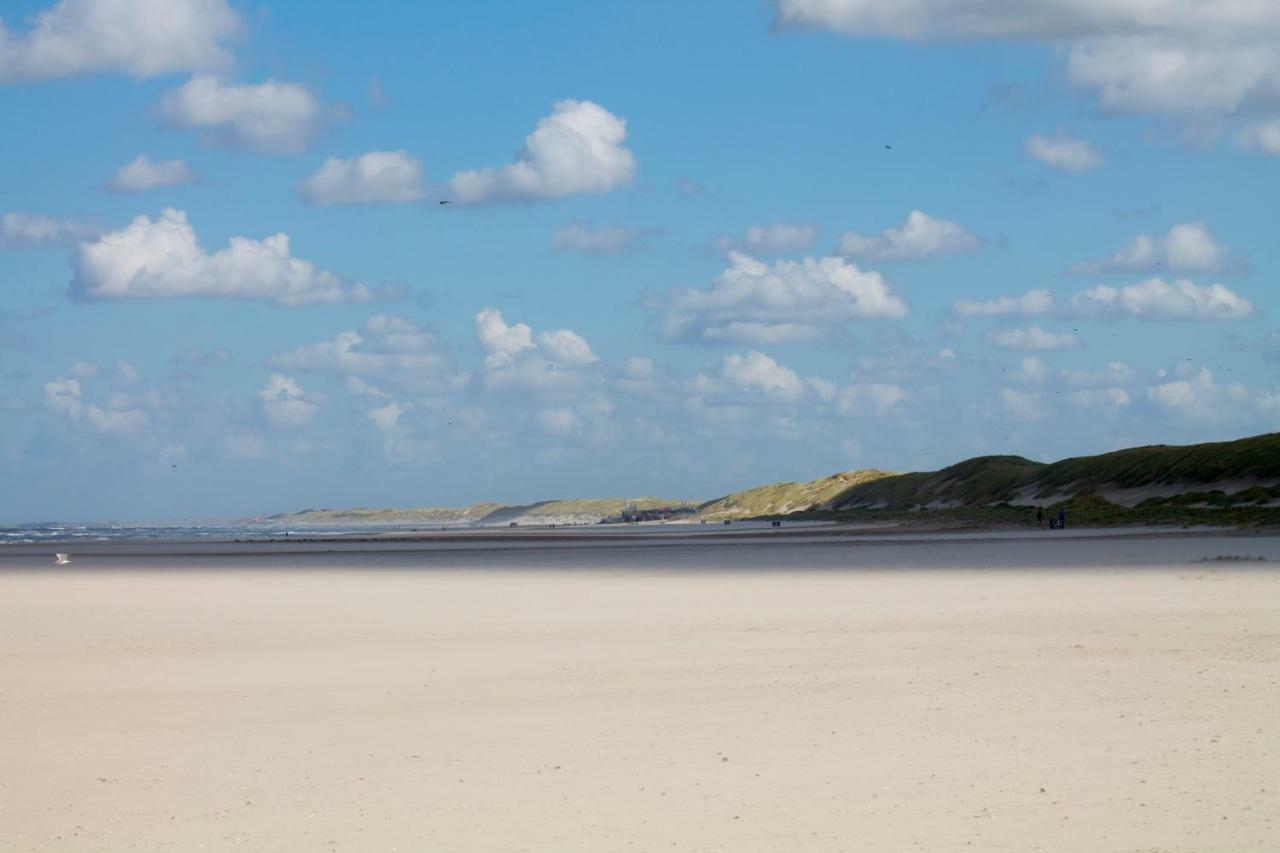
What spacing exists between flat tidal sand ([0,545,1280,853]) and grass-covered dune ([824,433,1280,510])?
5181 cm

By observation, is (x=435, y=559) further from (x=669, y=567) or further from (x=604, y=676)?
(x=604, y=676)

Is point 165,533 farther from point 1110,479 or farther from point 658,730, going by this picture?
point 658,730

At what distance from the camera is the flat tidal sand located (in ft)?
25.9

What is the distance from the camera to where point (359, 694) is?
12969 millimetres

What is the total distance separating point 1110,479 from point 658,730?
266ft

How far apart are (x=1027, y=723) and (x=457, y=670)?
5.96 m

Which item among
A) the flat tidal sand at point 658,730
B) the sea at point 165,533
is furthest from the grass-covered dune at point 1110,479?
the flat tidal sand at point 658,730

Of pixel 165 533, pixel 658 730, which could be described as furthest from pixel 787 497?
pixel 658 730

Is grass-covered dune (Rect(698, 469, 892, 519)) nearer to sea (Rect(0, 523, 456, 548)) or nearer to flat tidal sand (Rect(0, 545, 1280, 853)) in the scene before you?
sea (Rect(0, 523, 456, 548))

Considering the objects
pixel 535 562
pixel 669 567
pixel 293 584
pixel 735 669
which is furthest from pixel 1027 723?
pixel 535 562

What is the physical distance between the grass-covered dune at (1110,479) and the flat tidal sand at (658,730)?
5181cm

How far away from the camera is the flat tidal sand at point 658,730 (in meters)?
7.89

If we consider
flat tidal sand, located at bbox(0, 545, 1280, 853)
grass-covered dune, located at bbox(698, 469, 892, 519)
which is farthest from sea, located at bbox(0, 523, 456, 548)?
flat tidal sand, located at bbox(0, 545, 1280, 853)

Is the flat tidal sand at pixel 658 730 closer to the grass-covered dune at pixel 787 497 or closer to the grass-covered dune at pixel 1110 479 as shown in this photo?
the grass-covered dune at pixel 1110 479
